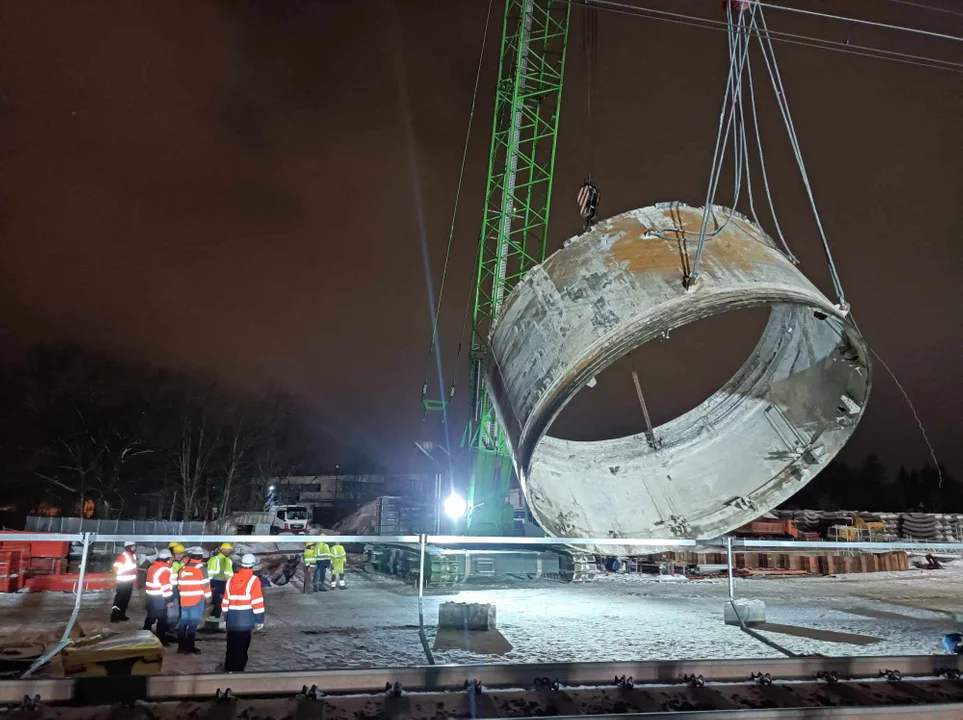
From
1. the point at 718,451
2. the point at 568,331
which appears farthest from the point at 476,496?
the point at 568,331

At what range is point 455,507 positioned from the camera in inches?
848

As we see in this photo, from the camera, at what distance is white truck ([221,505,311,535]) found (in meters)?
30.7

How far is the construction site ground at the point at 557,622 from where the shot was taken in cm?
727

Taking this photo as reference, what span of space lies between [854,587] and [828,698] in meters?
12.9

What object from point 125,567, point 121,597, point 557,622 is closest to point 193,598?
point 125,567

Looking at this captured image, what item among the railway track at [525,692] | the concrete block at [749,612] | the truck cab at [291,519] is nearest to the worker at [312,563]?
the concrete block at [749,612]

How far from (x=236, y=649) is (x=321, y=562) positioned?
7.86 meters

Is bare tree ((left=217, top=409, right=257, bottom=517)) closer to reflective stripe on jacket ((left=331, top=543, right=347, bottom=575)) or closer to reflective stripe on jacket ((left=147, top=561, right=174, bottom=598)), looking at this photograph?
reflective stripe on jacket ((left=331, top=543, right=347, bottom=575))

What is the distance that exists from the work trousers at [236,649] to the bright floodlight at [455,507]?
15.1 m

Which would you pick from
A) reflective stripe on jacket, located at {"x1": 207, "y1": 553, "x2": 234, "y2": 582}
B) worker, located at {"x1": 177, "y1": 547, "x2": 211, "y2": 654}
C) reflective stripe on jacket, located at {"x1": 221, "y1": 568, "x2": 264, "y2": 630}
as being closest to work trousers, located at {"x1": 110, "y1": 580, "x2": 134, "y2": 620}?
reflective stripe on jacket, located at {"x1": 207, "y1": 553, "x2": 234, "y2": 582}

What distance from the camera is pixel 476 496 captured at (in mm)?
22578

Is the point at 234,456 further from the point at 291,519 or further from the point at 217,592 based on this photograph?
the point at 217,592

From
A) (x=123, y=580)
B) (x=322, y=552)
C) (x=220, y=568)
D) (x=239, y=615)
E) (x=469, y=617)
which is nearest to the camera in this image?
(x=239, y=615)

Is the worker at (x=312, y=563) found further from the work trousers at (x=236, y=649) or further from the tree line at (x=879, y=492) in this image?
the tree line at (x=879, y=492)
